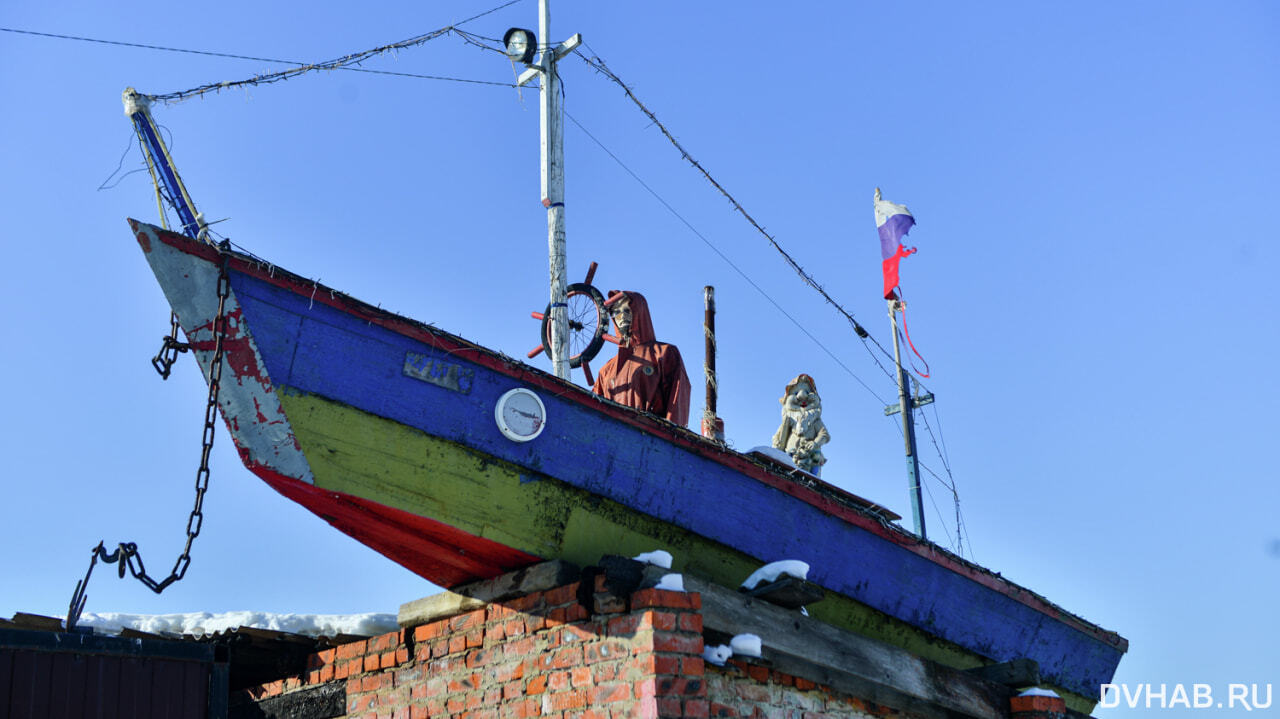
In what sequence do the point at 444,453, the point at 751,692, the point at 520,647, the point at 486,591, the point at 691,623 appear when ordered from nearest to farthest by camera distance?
the point at 691,623 → the point at 751,692 → the point at 520,647 → the point at 444,453 → the point at 486,591

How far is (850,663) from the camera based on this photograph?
250 inches

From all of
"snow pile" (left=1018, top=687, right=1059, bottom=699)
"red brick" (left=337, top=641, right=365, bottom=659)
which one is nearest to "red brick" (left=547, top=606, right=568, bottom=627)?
"red brick" (left=337, top=641, right=365, bottom=659)

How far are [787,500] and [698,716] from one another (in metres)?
2.28

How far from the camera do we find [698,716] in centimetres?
523

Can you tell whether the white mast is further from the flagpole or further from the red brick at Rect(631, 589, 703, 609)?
the flagpole

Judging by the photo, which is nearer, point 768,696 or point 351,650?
point 768,696

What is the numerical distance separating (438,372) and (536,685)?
164 centimetres

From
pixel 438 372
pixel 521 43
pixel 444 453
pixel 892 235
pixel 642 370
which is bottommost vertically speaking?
pixel 444 453

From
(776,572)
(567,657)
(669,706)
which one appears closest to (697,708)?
(669,706)

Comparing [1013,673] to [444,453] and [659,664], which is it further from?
[444,453]

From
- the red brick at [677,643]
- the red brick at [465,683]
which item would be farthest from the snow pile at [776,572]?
the red brick at [465,683]

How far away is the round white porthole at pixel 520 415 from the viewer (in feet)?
20.3

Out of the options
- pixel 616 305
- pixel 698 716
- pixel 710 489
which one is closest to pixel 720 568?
pixel 710 489

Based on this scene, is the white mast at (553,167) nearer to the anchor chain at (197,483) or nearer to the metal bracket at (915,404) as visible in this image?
the anchor chain at (197,483)
